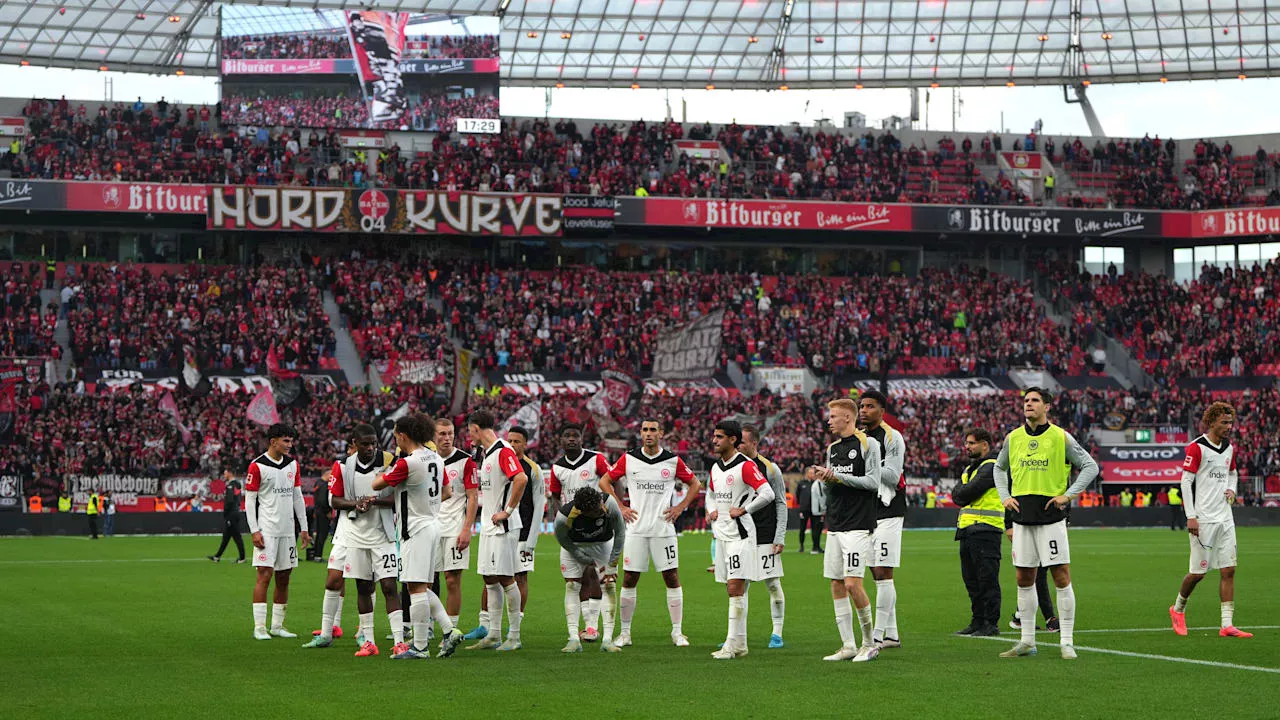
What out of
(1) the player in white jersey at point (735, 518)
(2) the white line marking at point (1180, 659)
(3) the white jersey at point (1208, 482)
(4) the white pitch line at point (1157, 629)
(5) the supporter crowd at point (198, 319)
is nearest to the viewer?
(2) the white line marking at point (1180, 659)

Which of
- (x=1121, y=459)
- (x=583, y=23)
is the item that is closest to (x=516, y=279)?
(x=583, y=23)

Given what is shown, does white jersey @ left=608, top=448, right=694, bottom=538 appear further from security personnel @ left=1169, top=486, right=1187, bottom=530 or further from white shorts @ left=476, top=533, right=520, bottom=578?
security personnel @ left=1169, top=486, right=1187, bottom=530

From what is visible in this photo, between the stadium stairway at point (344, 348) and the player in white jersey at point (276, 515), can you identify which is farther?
the stadium stairway at point (344, 348)

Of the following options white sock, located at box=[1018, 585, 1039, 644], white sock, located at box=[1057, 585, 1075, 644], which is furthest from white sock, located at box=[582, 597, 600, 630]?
white sock, located at box=[1057, 585, 1075, 644]

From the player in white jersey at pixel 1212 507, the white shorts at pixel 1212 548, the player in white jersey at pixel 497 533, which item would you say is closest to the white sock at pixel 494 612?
the player in white jersey at pixel 497 533

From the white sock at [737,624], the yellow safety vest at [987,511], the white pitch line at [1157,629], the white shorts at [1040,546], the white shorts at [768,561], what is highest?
the yellow safety vest at [987,511]

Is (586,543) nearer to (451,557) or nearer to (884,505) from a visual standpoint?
(451,557)

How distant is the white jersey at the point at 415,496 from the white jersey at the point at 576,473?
2.21 meters

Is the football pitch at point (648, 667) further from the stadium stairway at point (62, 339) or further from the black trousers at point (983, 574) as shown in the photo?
the stadium stairway at point (62, 339)

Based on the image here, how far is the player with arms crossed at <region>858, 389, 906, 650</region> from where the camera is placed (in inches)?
555

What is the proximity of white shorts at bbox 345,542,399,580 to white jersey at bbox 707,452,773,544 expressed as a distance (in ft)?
10.3

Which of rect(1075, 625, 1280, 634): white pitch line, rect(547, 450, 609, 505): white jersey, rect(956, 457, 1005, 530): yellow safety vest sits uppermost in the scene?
rect(547, 450, 609, 505): white jersey

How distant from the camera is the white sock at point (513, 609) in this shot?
15.1 m

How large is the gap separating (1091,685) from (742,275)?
49.8 meters
